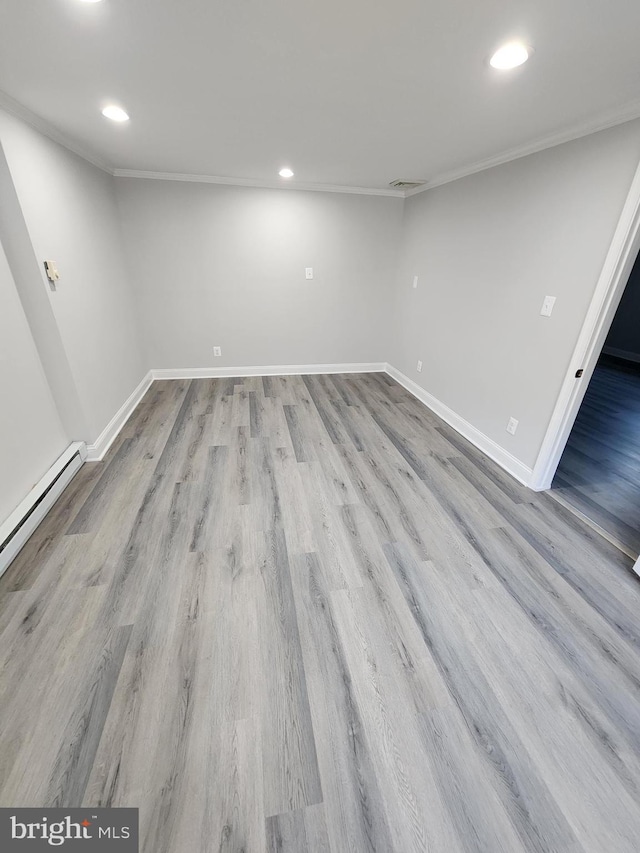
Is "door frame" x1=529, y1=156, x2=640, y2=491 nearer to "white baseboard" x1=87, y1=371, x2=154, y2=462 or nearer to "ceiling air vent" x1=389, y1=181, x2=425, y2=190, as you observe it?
"ceiling air vent" x1=389, y1=181, x2=425, y2=190

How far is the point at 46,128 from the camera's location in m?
2.08

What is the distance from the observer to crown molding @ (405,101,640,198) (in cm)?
168

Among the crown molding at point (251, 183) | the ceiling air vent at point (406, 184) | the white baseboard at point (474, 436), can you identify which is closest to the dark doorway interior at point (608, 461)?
the white baseboard at point (474, 436)

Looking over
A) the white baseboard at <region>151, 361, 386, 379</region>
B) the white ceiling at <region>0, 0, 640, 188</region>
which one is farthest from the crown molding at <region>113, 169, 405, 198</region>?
the white baseboard at <region>151, 361, 386, 379</region>

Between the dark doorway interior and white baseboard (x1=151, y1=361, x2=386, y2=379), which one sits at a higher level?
white baseboard (x1=151, y1=361, x2=386, y2=379)

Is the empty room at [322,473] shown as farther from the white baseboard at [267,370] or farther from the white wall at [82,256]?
the white baseboard at [267,370]

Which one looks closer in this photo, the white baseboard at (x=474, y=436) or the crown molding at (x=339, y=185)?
the crown molding at (x=339, y=185)

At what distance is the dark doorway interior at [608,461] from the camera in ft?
7.04

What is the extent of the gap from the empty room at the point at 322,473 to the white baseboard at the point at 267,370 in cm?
65

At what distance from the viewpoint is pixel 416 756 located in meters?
1.09

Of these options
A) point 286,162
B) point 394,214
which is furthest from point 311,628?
point 394,214

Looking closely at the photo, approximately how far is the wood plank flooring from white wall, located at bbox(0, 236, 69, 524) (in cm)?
28

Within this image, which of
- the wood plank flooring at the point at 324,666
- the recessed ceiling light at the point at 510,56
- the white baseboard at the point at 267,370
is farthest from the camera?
the white baseboard at the point at 267,370

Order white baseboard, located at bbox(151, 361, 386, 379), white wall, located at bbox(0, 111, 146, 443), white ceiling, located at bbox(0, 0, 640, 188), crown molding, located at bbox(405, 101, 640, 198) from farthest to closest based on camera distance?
1. white baseboard, located at bbox(151, 361, 386, 379)
2. white wall, located at bbox(0, 111, 146, 443)
3. crown molding, located at bbox(405, 101, 640, 198)
4. white ceiling, located at bbox(0, 0, 640, 188)
